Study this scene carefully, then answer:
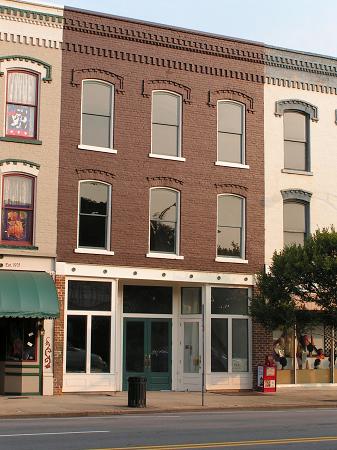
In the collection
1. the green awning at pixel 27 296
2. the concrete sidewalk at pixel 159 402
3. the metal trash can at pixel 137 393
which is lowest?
the concrete sidewalk at pixel 159 402

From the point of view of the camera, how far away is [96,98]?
2805 centimetres

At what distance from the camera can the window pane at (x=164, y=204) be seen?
28.7 m

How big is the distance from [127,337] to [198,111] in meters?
8.11

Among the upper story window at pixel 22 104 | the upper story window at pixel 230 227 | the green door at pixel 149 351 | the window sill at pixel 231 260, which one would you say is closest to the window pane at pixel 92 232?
the green door at pixel 149 351

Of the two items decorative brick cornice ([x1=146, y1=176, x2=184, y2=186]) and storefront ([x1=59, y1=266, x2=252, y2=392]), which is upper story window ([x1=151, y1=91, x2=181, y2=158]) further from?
storefront ([x1=59, y1=266, x2=252, y2=392])

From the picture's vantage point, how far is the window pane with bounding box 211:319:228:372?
29.2 metres

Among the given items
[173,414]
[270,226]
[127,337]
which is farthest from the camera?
[270,226]

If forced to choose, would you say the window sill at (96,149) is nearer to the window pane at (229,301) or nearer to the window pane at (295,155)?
the window pane at (229,301)

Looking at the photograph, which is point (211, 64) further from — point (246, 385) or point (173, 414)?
point (173, 414)

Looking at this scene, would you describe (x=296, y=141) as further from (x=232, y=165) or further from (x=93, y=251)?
(x=93, y=251)

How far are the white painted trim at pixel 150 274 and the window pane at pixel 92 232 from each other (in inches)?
29.6

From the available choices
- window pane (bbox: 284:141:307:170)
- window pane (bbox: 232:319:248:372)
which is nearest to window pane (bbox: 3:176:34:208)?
window pane (bbox: 232:319:248:372)

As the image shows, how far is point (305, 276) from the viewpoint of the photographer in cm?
2675

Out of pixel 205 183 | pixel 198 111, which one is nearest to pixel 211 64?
pixel 198 111
